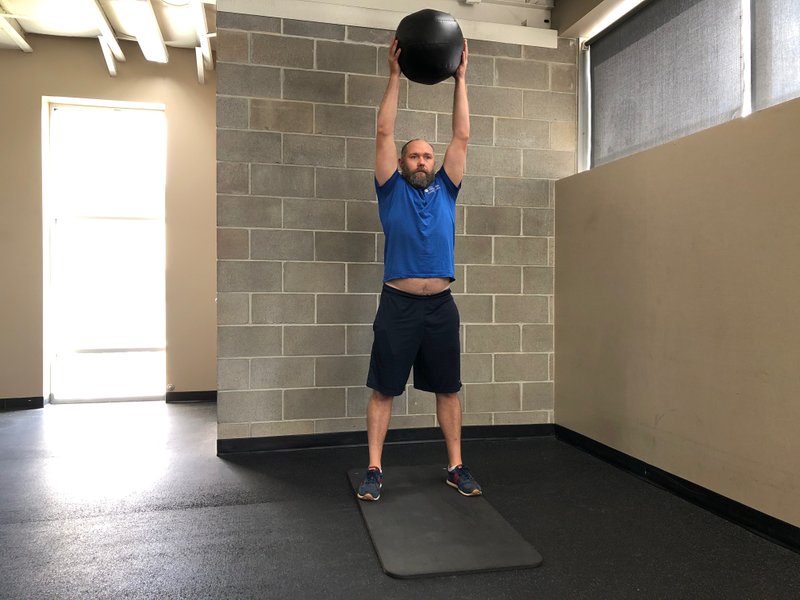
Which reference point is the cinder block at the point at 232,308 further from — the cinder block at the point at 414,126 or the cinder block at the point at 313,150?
the cinder block at the point at 414,126

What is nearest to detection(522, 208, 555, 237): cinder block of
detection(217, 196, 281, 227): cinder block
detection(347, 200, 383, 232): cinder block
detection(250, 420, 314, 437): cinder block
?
detection(347, 200, 383, 232): cinder block

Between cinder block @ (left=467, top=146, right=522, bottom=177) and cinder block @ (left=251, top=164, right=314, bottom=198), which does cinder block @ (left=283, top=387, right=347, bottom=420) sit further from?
cinder block @ (left=467, top=146, right=522, bottom=177)

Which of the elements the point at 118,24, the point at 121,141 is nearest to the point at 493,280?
the point at 118,24

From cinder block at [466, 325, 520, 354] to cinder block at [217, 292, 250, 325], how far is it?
1.24m

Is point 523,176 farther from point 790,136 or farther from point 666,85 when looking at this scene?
point 790,136

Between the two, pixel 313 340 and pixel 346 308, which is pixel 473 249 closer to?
pixel 346 308

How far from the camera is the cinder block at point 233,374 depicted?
2961mm

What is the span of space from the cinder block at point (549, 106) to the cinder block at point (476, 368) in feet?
4.74

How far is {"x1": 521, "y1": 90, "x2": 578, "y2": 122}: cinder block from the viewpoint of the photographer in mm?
3305

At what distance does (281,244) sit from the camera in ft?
9.86

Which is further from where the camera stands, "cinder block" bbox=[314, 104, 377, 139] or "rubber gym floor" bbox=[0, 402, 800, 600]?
"cinder block" bbox=[314, 104, 377, 139]

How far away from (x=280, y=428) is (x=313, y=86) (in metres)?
1.86

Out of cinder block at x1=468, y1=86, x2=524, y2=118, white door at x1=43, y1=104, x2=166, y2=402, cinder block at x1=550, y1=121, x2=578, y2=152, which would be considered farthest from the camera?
white door at x1=43, y1=104, x2=166, y2=402

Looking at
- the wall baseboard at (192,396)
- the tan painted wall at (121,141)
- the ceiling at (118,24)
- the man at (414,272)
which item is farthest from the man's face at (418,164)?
the wall baseboard at (192,396)
